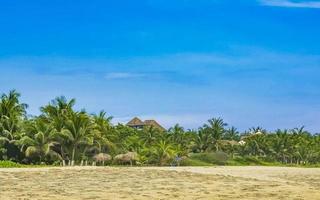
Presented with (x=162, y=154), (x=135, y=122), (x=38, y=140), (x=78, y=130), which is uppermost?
(x=135, y=122)

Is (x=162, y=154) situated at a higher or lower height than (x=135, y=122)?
lower

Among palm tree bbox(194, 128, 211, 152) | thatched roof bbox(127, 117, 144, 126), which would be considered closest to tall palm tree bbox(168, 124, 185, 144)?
palm tree bbox(194, 128, 211, 152)

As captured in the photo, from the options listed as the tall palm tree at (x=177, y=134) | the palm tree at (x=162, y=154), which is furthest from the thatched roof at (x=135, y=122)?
the palm tree at (x=162, y=154)

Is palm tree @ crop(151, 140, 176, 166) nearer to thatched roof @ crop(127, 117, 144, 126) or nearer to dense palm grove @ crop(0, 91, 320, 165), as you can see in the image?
dense palm grove @ crop(0, 91, 320, 165)

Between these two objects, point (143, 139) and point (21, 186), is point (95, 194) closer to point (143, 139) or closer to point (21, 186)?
point (21, 186)

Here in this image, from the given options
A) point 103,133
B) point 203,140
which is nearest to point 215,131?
point 203,140

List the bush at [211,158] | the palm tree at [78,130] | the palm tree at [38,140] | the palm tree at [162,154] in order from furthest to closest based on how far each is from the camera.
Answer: the bush at [211,158], the palm tree at [162,154], the palm tree at [78,130], the palm tree at [38,140]

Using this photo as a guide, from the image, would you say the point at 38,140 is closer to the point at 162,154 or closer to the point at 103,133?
the point at 103,133

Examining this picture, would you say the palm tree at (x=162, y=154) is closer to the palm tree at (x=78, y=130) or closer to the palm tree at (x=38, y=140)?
the palm tree at (x=78, y=130)

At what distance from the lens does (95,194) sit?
63.9 feet

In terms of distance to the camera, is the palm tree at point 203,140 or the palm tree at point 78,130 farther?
the palm tree at point 203,140

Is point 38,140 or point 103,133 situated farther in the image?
point 103,133

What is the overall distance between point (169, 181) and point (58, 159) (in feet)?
111

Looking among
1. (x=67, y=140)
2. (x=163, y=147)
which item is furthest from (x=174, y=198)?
(x=163, y=147)
